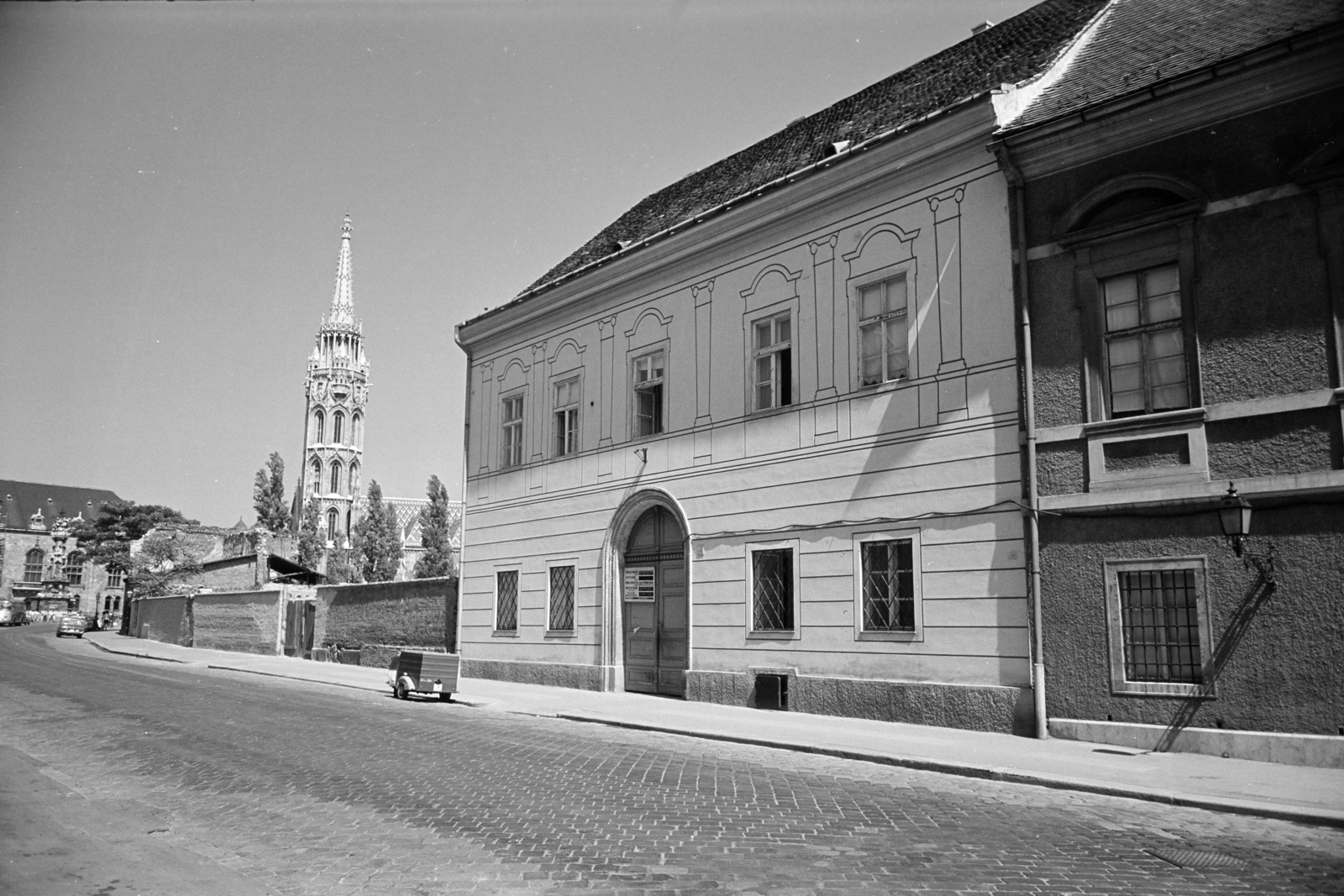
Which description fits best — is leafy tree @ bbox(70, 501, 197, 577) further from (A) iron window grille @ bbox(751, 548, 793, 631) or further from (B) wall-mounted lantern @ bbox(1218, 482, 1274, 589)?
(B) wall-mounted lantern @ bbox(1218, 482, 1274, 589)

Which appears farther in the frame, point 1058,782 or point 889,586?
point 889,586

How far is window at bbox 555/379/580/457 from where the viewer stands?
24.7 m

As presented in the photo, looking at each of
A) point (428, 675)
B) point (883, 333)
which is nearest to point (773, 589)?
point (883, 333)

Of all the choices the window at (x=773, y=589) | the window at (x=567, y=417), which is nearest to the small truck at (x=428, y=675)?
the window at (x=567, y=417)

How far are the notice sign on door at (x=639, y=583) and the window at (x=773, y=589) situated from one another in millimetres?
3274

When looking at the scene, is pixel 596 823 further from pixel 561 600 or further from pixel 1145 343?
pixel 561 600

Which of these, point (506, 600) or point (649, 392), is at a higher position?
point (649, 392)

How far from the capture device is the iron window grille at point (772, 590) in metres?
18.6

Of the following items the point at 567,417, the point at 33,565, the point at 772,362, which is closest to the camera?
the point at 772,362

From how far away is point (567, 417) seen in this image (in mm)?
25047

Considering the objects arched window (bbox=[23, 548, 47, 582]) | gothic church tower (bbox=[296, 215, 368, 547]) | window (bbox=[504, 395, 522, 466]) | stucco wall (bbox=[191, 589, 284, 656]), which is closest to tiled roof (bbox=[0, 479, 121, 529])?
arched window (bbox=[23, 548, 47, 582])

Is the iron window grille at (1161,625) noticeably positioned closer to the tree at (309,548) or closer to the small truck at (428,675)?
the small truck at (428,675)

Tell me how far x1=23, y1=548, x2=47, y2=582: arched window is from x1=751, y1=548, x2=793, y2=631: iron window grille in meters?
136

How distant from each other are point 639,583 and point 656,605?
683 millimetres
